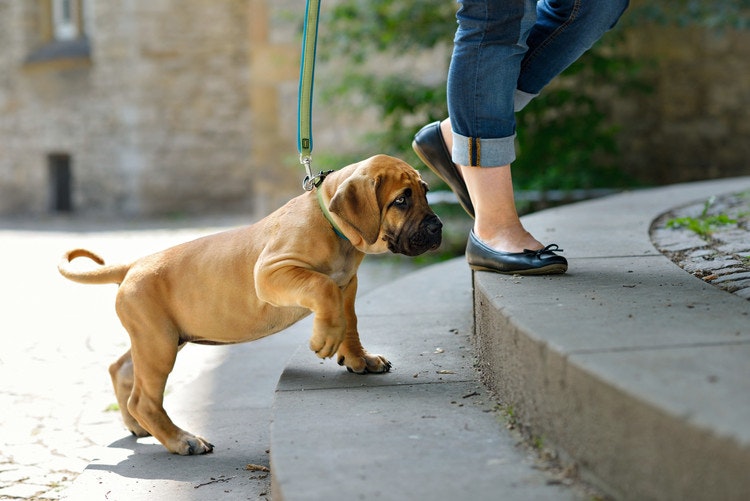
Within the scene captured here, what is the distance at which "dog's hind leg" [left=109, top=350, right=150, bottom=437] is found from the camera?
3279 mm

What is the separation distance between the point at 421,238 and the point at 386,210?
14 centimetres

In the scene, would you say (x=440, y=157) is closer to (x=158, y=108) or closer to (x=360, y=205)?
(x=360, y=205)

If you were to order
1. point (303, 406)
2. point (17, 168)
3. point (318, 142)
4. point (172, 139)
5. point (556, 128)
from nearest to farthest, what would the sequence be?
point (303, 406), point (556, 128), point (318, 142), point (172, 139), point (17, 168)

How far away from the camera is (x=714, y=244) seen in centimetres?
366

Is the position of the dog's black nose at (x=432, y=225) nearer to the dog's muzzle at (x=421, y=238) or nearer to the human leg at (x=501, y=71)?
the dog's muzzle at (x=421, y=238)

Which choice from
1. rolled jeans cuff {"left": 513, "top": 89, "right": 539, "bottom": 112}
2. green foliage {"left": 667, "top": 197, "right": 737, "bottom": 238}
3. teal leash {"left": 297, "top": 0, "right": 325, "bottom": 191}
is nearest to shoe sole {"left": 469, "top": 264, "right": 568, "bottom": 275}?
rolled jeans cuff {"left": 513, "top": 89, "right": 539, "bottom": 112}

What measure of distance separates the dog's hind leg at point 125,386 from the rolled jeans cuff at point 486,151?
1.46 m

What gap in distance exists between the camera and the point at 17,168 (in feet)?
60.1

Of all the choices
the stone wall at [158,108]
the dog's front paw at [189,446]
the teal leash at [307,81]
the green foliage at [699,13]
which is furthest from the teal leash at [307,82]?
the stone wall at [158,108]

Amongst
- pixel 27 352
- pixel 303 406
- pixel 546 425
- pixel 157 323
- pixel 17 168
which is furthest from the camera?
pixel 17 168

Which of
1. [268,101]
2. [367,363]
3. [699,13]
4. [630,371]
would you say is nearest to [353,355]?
[367,363]

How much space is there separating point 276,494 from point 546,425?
649 millimetres

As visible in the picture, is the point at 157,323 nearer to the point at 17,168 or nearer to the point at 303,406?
the point at 303,406

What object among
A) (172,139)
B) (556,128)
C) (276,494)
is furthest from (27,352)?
(172,139)
